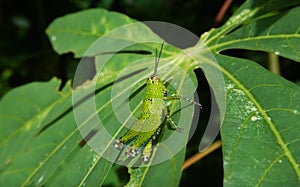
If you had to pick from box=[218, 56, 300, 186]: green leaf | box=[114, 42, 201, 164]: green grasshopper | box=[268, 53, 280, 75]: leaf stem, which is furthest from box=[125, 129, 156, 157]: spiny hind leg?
box=[268, 53, 280, 75]: leaf stem

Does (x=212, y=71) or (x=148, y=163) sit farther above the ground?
(x=212, y=71)

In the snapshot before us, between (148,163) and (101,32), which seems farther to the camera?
(101,32)

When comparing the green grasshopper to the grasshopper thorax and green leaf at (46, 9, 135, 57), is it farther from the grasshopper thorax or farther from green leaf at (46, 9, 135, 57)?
green leaf at (46, 9, 135, 57)

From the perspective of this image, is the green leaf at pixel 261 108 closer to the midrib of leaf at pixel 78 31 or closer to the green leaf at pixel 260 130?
the green leaf at pixel 260 130

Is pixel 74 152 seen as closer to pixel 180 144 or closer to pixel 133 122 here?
pixel 133 122

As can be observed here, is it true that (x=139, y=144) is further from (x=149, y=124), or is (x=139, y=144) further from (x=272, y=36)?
(x=272, y=36)

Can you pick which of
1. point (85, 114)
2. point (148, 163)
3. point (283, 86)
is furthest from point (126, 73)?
point (283, 86)
